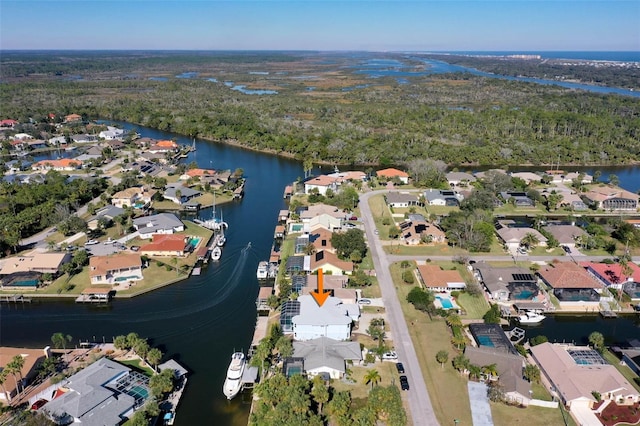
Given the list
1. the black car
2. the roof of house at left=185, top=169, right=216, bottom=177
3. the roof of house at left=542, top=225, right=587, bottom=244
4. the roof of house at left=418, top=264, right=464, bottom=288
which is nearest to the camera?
the black car

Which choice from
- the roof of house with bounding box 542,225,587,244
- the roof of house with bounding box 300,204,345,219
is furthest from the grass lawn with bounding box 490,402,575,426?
the roof of house with bounding box 300,204,345,219

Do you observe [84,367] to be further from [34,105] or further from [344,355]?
[34,105]

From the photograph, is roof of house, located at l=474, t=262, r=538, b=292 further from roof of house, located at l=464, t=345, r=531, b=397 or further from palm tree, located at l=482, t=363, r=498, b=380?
palm tree, located at l=482, t=363, r=498, b=380

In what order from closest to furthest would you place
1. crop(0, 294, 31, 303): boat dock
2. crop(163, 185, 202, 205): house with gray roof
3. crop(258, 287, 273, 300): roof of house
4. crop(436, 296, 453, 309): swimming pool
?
crop(436, 296, 453, 309): swimming pool < crop(258, 287, 273, 300): roof of house < crop(0, 294, 31, 303): boat dock < crop(163, 185, 202, 205): house with gray roof

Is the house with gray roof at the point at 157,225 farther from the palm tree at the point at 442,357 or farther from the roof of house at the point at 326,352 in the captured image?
the palm tree at the point at 442,357

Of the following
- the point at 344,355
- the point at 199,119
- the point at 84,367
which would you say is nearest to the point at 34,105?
the point at 199,119

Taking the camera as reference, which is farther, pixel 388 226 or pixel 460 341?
pixel 388 226

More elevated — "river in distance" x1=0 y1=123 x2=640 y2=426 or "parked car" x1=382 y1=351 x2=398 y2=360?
"parked car" x1=382 y1=351 x2=398 y2=360
